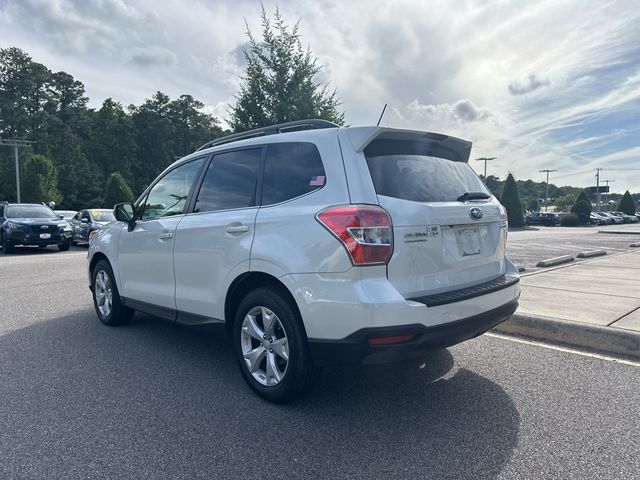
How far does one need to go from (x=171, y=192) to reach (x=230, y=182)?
1046mm

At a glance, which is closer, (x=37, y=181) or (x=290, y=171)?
(x=290, y=171)

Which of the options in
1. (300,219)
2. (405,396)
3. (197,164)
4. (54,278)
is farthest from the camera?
(54,278)

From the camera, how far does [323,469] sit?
2557mm

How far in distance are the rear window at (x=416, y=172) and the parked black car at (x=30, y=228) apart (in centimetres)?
1632

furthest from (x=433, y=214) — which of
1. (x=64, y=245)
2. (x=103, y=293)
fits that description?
(x=64, y=245)

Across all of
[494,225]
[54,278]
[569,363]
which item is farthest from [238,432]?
[54,278]

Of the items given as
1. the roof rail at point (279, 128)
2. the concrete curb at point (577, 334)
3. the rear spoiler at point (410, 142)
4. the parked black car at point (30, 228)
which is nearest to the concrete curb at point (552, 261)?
the concrete curb at point (577, 334)

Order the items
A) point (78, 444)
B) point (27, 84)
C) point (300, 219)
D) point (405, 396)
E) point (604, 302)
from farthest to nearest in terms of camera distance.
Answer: point (27, 84) → point (604, 302) → point (405, 396) → point (300, 219) → point (78, 444)

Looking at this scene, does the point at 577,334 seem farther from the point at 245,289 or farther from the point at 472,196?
the point at 245,289

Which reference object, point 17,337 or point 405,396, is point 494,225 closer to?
point 405,396

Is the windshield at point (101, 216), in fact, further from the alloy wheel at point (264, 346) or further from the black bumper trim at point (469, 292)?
the black bumper trim at point (469, 292)

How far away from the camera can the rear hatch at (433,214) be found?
298 cm

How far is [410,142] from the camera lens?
3.44 m

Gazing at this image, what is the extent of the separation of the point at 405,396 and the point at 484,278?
3.53ft
